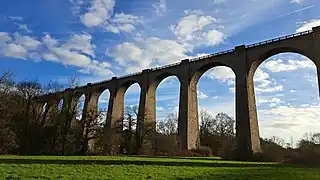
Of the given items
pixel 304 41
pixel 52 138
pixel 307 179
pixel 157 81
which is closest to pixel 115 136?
pixel 52 138

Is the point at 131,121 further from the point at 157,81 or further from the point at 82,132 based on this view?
the point at 82,132

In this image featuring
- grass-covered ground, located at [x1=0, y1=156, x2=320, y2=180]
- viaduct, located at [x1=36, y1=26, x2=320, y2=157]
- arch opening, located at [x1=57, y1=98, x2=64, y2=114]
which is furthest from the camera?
arch opening, located at [x1=57, y1=98, x2=64, y2=114]

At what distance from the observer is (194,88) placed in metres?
43.3

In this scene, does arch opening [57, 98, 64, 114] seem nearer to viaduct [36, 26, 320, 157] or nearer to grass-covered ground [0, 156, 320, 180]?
viaduct [36, 26, 320, 157]

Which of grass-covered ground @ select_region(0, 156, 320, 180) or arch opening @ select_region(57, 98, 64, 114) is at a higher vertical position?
arch opening @ select_region(57, 98, 64, 114)

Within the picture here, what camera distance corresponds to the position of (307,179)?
12.1 meters

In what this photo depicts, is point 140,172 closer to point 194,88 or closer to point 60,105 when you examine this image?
point 60,105

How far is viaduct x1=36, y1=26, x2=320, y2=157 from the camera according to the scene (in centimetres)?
3419

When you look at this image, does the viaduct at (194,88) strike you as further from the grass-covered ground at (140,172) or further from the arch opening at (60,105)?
the grass-covered ground at (140,172)

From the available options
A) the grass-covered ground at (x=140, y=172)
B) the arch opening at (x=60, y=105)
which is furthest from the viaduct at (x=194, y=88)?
the grass-covered ground at (x=140, y=172)

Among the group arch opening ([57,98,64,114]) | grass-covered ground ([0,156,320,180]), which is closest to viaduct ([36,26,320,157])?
arch opening ([57,98,64,114])

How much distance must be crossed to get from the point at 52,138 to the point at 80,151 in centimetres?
419

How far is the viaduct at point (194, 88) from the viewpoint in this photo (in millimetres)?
34188

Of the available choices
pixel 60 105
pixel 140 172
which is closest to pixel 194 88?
pixel 60 105
